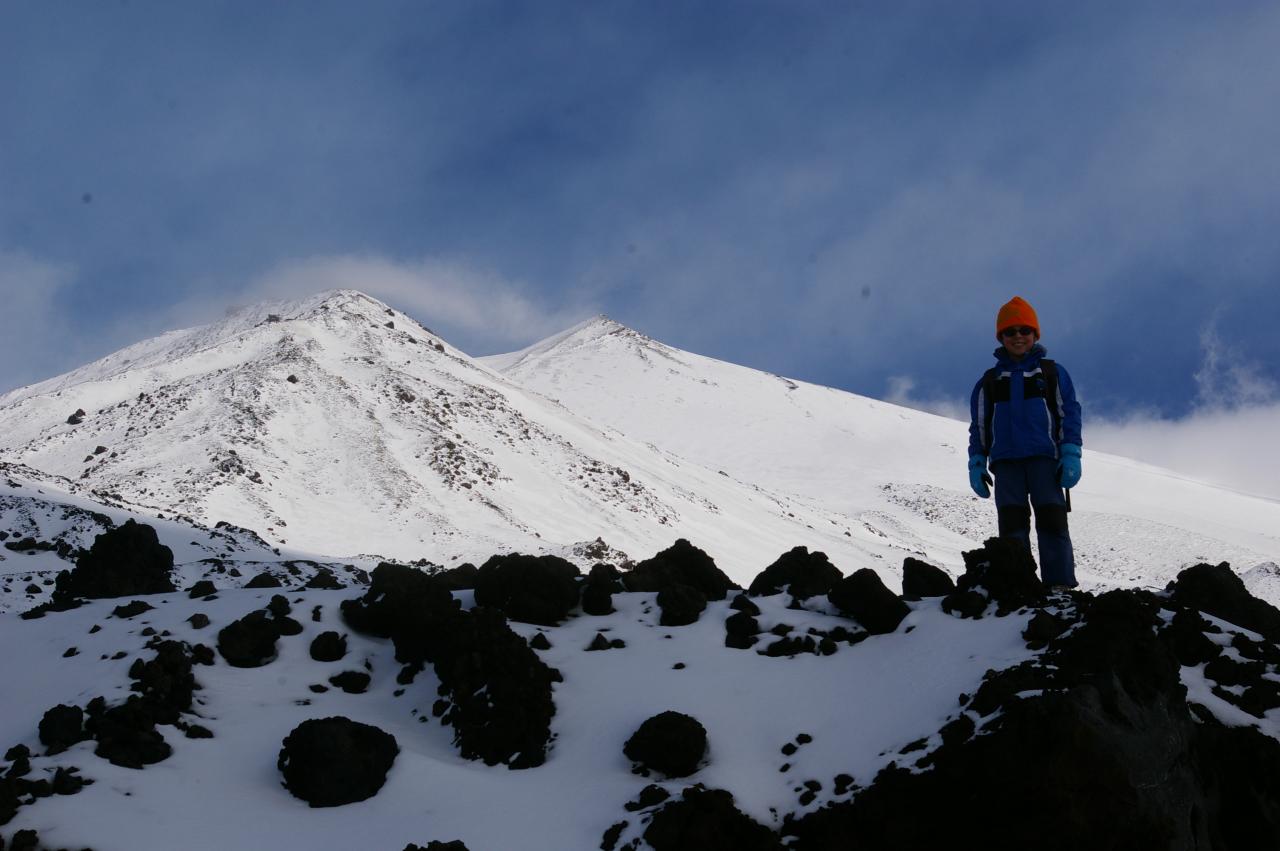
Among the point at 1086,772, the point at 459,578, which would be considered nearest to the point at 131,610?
the point at 459,578

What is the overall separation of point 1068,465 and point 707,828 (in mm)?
4762

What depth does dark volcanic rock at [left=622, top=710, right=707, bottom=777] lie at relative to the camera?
21.0 ft

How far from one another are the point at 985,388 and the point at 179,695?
296 inches

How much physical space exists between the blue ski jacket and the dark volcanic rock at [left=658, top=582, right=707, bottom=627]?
2945 mm

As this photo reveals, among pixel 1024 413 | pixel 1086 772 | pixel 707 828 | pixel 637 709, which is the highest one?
pixel 1024 413

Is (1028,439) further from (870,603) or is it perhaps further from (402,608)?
(402,608)

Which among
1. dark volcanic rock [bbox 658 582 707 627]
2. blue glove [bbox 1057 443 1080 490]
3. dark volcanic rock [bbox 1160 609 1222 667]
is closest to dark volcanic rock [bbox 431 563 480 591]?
dark volcanic rock [bbox 658 582 707 627]

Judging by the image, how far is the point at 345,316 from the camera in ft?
202

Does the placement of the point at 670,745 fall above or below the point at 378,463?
below

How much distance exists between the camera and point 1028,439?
8.34 m

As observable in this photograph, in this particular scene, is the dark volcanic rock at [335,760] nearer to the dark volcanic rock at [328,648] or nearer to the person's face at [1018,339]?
the dark volcanic rock at [328,648]

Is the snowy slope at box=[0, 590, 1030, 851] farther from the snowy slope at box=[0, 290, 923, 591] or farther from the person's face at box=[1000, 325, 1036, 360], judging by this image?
the snowy slope at box=[0, 290, 923, 591]

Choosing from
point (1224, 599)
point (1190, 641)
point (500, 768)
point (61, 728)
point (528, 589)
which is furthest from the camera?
point (528, 589)

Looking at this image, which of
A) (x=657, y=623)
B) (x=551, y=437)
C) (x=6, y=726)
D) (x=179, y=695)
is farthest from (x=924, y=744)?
(x=551, y=437)
